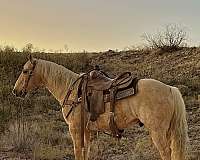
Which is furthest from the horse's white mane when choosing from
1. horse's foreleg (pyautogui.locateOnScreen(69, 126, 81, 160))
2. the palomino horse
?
the palomino horse

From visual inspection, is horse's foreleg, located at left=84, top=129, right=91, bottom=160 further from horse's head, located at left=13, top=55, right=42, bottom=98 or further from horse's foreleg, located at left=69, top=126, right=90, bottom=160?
horse's head, located at left=13, top=55, right=42, bottom=98

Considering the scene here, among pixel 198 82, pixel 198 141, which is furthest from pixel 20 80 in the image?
pixel 198 82

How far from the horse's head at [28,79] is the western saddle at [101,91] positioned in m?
0.69

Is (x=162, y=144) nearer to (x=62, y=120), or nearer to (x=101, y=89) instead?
(x=101, y=89)

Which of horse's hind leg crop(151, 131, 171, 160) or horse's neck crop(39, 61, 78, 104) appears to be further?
horse's neck crop(39, 61, 78, 104)

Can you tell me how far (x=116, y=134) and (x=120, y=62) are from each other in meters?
14.6

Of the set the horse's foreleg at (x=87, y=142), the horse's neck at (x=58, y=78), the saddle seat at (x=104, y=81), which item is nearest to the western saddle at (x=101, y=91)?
the saddle seat at (x=104, y=81)

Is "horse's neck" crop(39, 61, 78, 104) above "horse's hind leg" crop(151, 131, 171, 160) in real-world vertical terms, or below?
above

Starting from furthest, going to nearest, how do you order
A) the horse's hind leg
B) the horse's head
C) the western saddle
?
1. the horse's head
2. the western saddle
3. the horse's hind leg

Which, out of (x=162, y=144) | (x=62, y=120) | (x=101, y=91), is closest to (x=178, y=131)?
(x=162, y=144)

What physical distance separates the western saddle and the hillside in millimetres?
2226

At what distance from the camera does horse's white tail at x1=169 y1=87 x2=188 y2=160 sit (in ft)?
18.0

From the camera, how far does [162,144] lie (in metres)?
5.39

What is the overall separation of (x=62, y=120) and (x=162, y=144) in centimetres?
693
